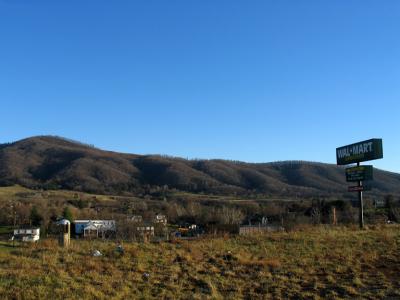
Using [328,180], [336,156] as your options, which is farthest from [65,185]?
[336,156]

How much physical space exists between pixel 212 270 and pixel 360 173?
14412mm

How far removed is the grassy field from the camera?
1158cm

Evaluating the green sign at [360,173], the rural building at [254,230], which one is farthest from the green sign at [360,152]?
the rural building at [254,230]

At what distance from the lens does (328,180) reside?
197 m

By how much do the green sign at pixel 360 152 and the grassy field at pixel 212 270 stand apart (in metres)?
6.37

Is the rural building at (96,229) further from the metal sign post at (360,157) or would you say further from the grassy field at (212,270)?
the grassy field at (212,270)

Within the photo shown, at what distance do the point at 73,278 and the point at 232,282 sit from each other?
432 centimetres

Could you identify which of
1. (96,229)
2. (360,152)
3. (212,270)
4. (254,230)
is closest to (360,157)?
(360,152)

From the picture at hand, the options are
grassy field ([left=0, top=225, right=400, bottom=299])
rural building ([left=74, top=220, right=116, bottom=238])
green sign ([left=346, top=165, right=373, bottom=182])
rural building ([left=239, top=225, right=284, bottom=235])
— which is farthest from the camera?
rural building ([left=74, top=220, right=116, bottom=238])

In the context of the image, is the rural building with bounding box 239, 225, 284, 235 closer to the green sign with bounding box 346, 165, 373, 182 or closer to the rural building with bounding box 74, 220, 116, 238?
the green sign with bounding box 346, 165, 373, 182

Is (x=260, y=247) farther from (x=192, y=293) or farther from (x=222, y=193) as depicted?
(x=222, y=193)

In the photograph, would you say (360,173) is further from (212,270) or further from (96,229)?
(96,229)

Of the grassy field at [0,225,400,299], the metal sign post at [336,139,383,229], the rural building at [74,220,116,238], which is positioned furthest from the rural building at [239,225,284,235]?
the rural building at [74,220,116,238]

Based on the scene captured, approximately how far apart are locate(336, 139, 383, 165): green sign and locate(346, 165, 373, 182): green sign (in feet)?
1.60
